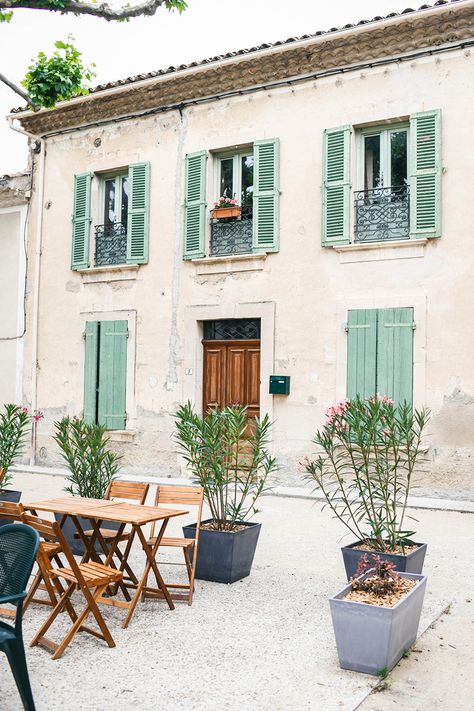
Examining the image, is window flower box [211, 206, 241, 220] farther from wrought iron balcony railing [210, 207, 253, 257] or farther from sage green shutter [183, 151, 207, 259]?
sage green shutter [183, 151, 207, 259]

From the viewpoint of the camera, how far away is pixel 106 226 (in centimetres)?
1241

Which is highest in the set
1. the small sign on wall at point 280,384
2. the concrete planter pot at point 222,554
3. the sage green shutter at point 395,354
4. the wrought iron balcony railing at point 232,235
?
the wrought iron balcony railing at point 232,235

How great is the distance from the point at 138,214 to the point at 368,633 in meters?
9.30

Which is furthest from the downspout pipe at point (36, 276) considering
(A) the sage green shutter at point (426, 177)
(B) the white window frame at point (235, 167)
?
(A) the sage green shutter at point (426, 177)

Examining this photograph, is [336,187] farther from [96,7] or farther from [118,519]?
[118,519]

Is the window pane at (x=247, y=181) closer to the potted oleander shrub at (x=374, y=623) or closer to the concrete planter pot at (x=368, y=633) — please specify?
the potted oleander shrub at (x=374, y=623)

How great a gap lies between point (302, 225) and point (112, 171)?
3.97 meters

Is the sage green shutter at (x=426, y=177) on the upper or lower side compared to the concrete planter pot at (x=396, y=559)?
upper

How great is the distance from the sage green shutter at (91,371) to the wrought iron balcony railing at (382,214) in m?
4.81

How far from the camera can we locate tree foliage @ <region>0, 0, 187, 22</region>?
4762mm

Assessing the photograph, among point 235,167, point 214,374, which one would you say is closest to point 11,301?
point 214,374

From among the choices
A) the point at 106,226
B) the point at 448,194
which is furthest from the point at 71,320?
the point at 448,194

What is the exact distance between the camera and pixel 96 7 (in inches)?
195

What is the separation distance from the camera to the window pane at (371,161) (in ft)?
33.3
